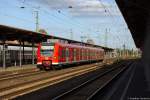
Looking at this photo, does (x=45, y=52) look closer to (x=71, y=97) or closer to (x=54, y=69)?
(x=54, y=69)

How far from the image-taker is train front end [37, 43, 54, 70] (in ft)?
131

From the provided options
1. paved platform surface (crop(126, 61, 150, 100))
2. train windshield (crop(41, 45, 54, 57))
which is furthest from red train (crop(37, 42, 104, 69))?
paved platform surface (crop(126, 61, 150, 100))

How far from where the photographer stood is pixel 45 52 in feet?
132

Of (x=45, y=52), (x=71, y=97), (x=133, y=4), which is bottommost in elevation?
(x=71, y=97)

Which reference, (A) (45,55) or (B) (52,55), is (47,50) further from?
(B) (52,55)

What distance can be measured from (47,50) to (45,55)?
0.56 metres

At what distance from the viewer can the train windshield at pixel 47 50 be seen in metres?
40.0

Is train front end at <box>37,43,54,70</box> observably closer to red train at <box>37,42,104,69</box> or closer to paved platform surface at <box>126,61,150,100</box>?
red train at <box>37,42,104,69</box>

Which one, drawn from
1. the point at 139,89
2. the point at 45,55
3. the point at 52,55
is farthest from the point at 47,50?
the point at 139,89

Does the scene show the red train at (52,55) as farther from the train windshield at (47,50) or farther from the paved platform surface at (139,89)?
the paved platform surface at (139,89)

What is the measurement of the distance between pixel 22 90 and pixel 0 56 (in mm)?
29662

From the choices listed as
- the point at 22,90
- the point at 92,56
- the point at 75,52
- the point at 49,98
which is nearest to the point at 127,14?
the point at 22,90

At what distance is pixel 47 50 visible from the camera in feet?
132

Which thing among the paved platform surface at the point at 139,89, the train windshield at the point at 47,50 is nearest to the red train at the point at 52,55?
the train windshield at the point at 47,50
